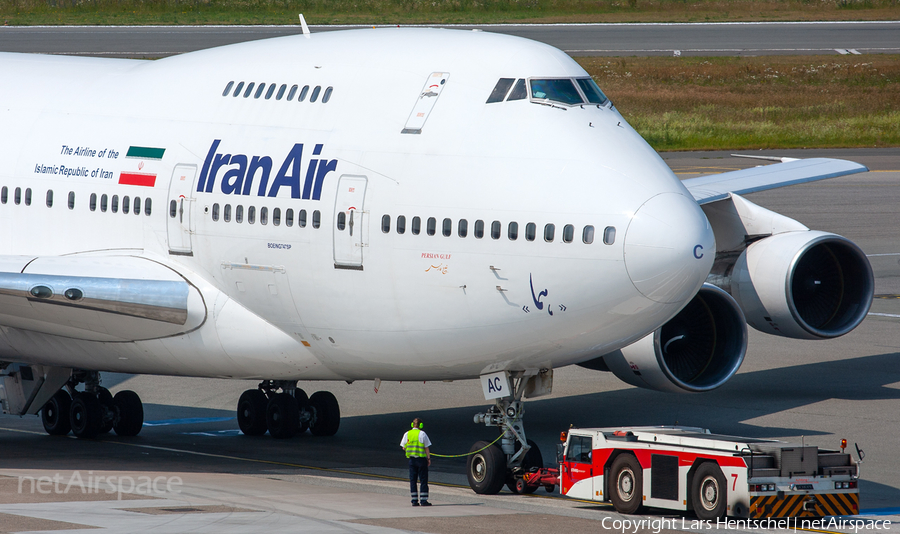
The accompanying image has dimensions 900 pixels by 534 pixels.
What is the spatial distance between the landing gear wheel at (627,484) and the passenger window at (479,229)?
3.82 m

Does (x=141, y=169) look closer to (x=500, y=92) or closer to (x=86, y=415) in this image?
(x=86, y=415)

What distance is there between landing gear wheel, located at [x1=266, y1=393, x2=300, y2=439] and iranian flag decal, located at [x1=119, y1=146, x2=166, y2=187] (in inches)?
Answer: 229

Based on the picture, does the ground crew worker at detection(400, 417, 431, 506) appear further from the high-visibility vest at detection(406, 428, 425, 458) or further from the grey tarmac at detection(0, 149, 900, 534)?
the grey tarmac at detection(0, 149, 900, 534)

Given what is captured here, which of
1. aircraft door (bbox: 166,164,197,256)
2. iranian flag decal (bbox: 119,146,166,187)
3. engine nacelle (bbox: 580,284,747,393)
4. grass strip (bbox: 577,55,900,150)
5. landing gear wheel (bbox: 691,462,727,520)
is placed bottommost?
landing gear wheel (bbox: 691,462,727,520)

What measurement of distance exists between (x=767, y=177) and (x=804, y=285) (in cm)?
467

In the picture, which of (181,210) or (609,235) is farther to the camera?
(181,210)

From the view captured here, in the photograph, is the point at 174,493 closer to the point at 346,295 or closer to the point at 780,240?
the point at 346,295

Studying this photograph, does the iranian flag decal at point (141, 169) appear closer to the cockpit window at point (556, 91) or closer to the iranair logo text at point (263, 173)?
the iranair logo text at point (263, 173)

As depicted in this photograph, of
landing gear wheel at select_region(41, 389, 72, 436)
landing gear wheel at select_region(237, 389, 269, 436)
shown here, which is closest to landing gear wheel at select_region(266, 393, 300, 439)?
landing gear wheel at select_region(237, 389, 269, 436)

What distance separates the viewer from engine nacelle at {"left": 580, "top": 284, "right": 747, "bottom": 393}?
23.9 meters

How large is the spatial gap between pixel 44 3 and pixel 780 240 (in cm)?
9749

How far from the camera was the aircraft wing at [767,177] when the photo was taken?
93.5 ft

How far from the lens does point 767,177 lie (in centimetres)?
3117

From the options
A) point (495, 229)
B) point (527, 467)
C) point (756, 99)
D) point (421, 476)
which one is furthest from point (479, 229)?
point (756, 99)
